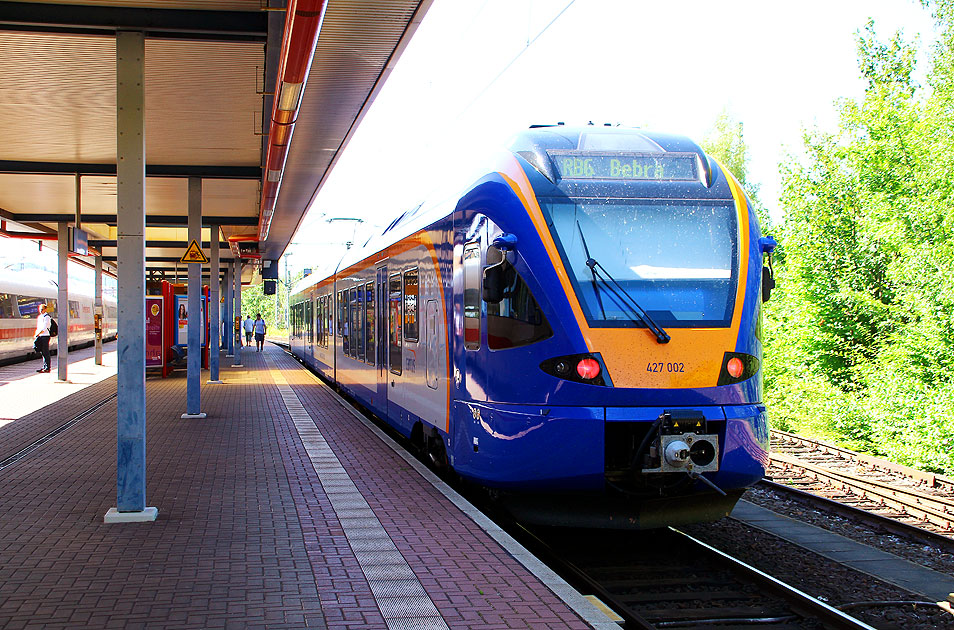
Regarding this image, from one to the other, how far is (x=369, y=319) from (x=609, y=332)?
7056 mm

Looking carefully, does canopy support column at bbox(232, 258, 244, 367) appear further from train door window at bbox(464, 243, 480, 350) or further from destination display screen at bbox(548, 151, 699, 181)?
destination display screen at bbox(548, 151, 699, 181)

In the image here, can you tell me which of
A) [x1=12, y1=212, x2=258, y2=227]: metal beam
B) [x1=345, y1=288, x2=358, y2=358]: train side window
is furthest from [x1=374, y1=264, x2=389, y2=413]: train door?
[x1=12, y1=212, x2=258, y2=227]: metal beam

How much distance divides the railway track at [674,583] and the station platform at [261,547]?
740mm

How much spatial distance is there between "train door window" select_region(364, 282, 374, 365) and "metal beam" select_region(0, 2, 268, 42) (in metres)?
5.70

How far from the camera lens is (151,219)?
21609 mm

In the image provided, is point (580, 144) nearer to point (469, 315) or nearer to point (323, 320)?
point (469, 315)

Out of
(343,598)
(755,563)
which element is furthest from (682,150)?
(343,598)

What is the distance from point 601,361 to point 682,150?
7.18 feet

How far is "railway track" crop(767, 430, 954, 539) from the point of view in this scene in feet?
29.5

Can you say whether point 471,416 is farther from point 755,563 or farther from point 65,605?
point 65,605

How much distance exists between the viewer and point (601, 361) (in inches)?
260

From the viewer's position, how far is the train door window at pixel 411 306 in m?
9.72

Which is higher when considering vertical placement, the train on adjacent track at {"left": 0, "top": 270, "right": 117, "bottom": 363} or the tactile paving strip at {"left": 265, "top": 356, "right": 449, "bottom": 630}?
the train on adjacent track at {"left": 0, "top": 270, "right": 117, "bottom": 363}

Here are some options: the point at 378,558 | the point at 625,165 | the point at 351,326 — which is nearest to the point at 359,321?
the point at 351,326
